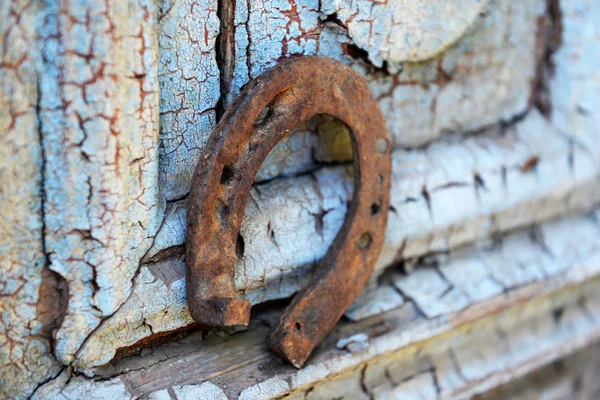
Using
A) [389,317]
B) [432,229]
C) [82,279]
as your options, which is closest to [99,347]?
[82,279]

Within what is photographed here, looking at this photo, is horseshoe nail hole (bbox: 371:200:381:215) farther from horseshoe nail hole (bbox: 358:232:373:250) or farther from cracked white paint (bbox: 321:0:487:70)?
cracked white paint (bbox: 321:0:487:70)

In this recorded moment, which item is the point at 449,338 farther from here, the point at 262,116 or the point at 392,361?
the point at 262,116

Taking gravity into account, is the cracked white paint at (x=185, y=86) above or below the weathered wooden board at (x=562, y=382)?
above

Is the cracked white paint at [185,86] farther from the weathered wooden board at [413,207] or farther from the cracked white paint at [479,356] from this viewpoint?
the cracked white paint at [479,356]

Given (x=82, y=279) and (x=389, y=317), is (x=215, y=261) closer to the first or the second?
(x=82, y=279)

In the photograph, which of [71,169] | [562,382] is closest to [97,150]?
[71,169]

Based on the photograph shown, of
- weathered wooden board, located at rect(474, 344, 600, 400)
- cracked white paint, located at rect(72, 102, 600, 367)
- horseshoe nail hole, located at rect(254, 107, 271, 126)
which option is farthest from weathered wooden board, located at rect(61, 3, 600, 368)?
weathered wooden board, located at rect(474, 344, 600, 400)

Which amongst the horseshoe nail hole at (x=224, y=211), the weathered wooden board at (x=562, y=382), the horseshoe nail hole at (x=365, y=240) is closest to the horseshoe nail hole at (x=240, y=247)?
the horseshoe nail hole at (x=224, y=211)
